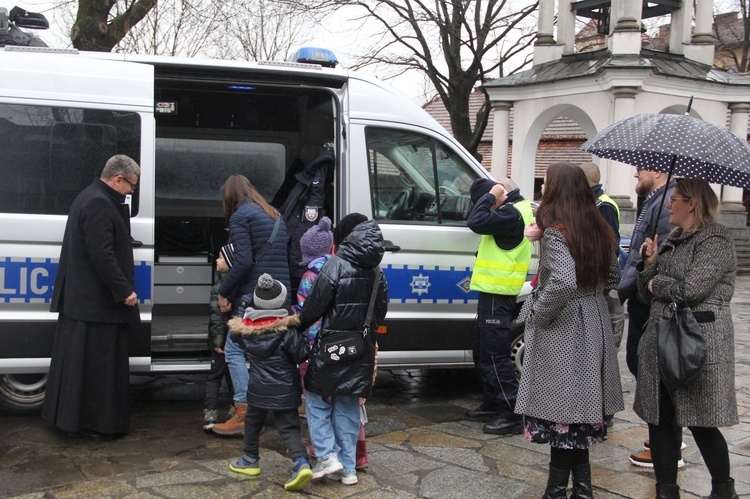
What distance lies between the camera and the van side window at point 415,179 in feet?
19.4

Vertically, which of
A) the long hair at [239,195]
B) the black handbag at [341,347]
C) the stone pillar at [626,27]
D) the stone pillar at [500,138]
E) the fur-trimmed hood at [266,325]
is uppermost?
the stone pillar at [626,27]

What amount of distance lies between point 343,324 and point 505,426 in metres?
1.86

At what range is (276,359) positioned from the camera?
14.1ft

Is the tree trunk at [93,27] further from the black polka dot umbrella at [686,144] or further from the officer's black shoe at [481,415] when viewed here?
the black polka dot umbrella at [686,144]

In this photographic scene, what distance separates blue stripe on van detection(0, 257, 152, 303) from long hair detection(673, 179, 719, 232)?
3.84 m

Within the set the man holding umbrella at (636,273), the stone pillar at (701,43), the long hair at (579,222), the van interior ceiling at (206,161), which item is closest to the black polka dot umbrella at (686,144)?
the long hair at (579,222)

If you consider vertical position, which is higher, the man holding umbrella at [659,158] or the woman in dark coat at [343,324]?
the man holding umbrella at [659,158]

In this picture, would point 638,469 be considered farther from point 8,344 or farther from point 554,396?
point 8,344

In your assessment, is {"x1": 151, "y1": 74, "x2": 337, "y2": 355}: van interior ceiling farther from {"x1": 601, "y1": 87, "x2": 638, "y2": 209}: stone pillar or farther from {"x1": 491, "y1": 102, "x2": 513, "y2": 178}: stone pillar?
{"x1": 491, "y1": 102, "x2": 513, "y2": 178}: stone pillar

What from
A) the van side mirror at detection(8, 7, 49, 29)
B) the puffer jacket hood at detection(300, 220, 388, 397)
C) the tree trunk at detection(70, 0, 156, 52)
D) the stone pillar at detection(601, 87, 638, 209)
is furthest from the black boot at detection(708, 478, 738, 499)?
the stone pillar at detection(601, 87, 638, 209)

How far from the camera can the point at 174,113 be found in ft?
25.2

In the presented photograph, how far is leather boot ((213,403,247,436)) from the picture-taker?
17.5ft

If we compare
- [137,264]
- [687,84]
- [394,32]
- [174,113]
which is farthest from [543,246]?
[394,32]

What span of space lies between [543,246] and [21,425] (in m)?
3.79
